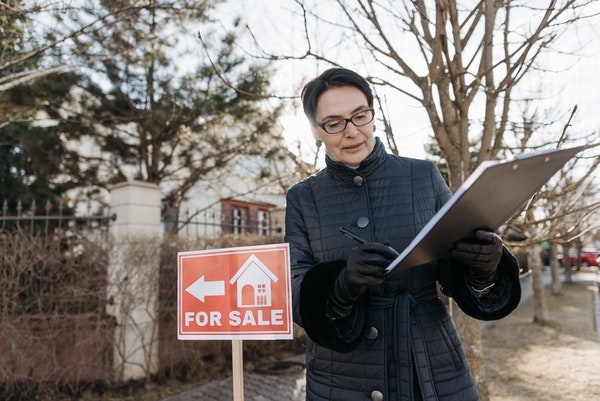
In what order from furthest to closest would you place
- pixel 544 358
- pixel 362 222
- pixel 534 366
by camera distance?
1. pixel 544 358
2. pixel 534 366
3. pixel 362 222

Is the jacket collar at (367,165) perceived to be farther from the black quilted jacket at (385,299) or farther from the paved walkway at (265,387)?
the paved walkway at (265,387)

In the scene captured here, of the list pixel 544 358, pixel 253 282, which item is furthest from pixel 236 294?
pixel 544 358

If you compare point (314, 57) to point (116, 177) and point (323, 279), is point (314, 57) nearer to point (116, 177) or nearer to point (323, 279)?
point (323, 279)

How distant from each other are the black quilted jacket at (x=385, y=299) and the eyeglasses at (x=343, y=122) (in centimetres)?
13

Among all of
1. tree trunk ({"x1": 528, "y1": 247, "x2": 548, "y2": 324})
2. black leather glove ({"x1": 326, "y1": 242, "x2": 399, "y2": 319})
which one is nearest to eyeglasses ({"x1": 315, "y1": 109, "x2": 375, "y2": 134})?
black leather glove ({"x1": 326, "y1": 242, "x2": 399, "y2": 319})

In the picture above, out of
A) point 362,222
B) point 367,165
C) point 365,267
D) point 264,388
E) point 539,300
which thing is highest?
point 367,165

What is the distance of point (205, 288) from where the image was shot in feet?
6.89

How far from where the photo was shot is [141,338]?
18.7ft

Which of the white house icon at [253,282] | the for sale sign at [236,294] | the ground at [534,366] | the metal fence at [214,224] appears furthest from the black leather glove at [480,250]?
the metal fence at [214,224]

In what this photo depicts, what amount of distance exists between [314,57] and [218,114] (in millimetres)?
5396

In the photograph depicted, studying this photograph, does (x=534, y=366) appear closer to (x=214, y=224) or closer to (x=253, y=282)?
(x=214, y=224)

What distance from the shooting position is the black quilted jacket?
1.36 m

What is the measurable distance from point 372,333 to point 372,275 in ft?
1.02

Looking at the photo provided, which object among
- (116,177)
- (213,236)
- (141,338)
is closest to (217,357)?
(141,338)
